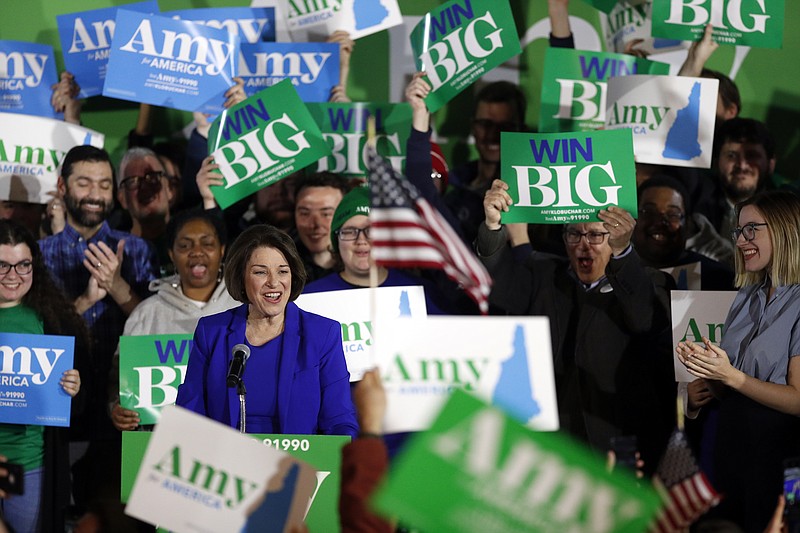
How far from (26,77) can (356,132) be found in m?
1.93

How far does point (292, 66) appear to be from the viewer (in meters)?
6.20

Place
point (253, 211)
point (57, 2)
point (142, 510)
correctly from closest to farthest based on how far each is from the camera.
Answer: point (142, 510) → point (253, 211) → point (57, 2)

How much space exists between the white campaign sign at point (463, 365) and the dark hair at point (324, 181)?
109 inches

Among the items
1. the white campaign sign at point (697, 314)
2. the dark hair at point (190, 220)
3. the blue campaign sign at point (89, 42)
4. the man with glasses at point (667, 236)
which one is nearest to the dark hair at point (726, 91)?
the man with glasses at point (667, 236)

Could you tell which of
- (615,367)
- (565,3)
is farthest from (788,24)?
(615,367)

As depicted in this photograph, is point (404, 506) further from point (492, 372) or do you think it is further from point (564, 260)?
point (564, 260)

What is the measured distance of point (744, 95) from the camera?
7.21 metres

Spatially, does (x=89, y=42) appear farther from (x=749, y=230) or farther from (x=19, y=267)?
(x=749, y=230)

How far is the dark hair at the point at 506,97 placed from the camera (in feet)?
20.3

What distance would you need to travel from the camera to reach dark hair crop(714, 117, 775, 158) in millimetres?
5734

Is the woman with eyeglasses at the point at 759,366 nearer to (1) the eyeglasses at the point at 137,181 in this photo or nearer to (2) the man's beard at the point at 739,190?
(2) the man's beard at the point at 739,190

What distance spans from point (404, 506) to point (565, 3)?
14.6 ft

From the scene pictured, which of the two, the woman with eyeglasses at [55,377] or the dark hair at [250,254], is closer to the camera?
the dark hair at [250,254]

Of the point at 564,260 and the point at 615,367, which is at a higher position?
the point at 564,260
